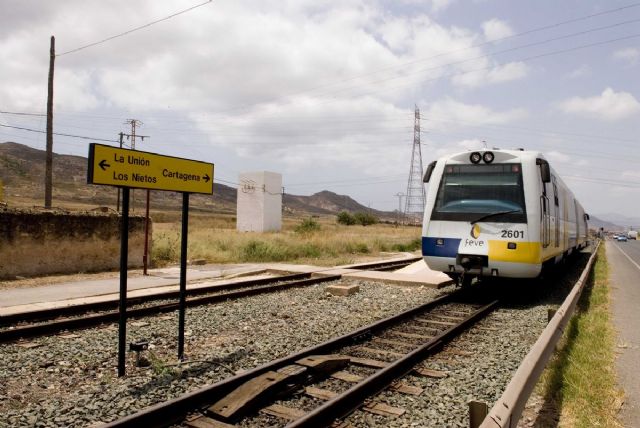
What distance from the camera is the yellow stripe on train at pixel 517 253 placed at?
33.0ft

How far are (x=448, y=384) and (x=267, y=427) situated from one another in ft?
7.26

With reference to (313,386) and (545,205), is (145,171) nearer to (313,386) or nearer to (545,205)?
(313,386)

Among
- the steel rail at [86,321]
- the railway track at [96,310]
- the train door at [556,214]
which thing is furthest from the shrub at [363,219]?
the steel rail at [86,321]

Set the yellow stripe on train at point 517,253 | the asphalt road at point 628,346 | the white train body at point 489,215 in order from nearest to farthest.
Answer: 1. the asphalt road at point 628,346
2. the yellow stripe on train at point 517,253
3. the white train body at point 489,215

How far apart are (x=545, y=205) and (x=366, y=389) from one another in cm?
775

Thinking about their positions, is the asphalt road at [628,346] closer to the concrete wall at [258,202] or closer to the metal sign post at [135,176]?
the metal sign post at [135,176]

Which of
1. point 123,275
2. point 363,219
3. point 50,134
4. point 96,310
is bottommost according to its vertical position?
point 96,310

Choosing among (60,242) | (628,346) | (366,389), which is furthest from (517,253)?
(60,242)

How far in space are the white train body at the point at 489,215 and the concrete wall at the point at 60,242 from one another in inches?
416

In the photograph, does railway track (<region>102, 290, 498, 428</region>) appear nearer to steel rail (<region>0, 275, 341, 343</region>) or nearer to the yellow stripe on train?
the yellow stripe on train

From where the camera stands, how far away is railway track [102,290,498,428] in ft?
14.3

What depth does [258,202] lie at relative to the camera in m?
49.7

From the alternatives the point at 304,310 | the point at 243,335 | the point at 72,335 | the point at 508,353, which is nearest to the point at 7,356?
the point at 72,335

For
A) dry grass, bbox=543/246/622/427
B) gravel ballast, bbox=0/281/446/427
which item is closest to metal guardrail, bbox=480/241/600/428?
dry grass, bbox=543/246/622/427
